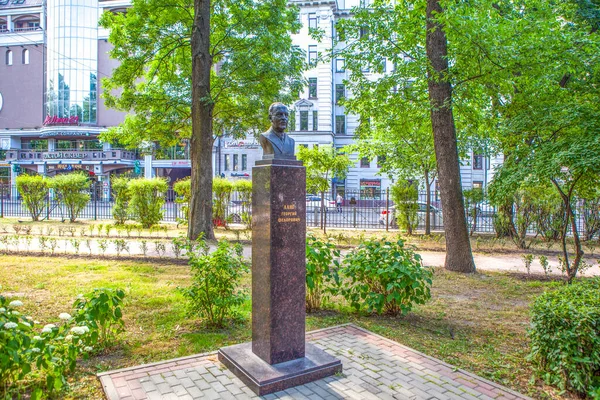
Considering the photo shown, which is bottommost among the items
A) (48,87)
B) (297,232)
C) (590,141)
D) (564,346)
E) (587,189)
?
(564,346)

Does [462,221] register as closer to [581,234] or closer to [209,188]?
[209,188]

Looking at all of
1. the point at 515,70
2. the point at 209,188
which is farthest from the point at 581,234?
the point at 209,188

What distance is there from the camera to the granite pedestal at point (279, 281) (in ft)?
14.4

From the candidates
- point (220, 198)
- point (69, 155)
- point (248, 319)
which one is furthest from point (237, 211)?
point (69, 155)

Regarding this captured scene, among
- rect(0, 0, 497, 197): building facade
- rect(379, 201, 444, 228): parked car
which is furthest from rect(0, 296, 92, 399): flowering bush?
rect(0, 0, 497, 197): building facade

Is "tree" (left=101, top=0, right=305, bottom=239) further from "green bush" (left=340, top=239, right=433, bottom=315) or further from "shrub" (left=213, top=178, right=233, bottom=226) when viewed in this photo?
"green bush" (left=340, top=239, right=433, bottom=315)

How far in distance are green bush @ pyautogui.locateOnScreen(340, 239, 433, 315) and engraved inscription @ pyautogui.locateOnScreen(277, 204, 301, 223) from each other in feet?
6.64

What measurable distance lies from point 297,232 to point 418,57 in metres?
9.69

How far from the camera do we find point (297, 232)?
179 inches

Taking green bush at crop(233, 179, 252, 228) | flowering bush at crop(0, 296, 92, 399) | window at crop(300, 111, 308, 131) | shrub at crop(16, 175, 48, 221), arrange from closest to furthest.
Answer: flowering bush at crop(0, 296, 92, 399) < green bush at crop(233, 179, 252, 228) < shrub at crop(16, 175, 48, 221) < window at crop(300, 111, 308, 131)

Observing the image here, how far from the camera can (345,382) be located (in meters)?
4.27

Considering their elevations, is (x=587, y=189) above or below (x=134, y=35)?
below

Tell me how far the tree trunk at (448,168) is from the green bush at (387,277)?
428 cm

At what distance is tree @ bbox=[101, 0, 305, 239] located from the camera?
1373 cm
